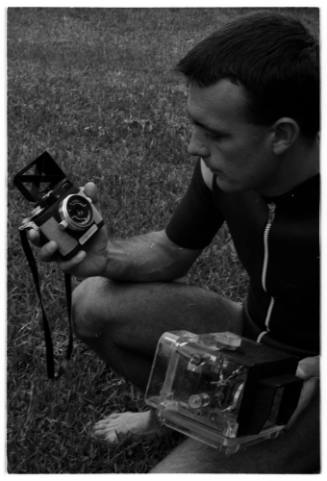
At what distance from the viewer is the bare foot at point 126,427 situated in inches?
101

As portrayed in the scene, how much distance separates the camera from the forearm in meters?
2.54

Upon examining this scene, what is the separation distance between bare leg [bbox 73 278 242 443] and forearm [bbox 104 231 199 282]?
0.14 ft

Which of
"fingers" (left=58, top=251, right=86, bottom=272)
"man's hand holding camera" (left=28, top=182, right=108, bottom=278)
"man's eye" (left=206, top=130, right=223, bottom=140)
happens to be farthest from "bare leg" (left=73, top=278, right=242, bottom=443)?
"man's eye" (left=206, top=130, right=223, bottom=140)

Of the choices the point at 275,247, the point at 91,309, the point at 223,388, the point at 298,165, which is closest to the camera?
the point at 223,388

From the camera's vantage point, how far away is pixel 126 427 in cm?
259

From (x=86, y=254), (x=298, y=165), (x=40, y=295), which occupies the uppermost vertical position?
(x=298, y=165)

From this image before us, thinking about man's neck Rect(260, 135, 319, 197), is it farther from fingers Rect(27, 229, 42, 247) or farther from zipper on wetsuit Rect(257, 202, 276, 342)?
fingers Rect(27, 229, 42, 247)

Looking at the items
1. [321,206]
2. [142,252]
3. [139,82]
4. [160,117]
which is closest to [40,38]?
[139,82]

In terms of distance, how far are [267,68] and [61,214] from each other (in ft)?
2.21

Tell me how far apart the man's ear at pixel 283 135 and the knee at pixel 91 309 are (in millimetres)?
746

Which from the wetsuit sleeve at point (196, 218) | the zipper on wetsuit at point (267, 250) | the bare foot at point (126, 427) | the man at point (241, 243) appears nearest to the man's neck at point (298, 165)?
the man at point (241, 243)

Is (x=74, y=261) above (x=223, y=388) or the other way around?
above

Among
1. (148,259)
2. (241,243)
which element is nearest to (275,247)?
(241,243)

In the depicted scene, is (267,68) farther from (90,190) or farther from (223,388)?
(223,388)
